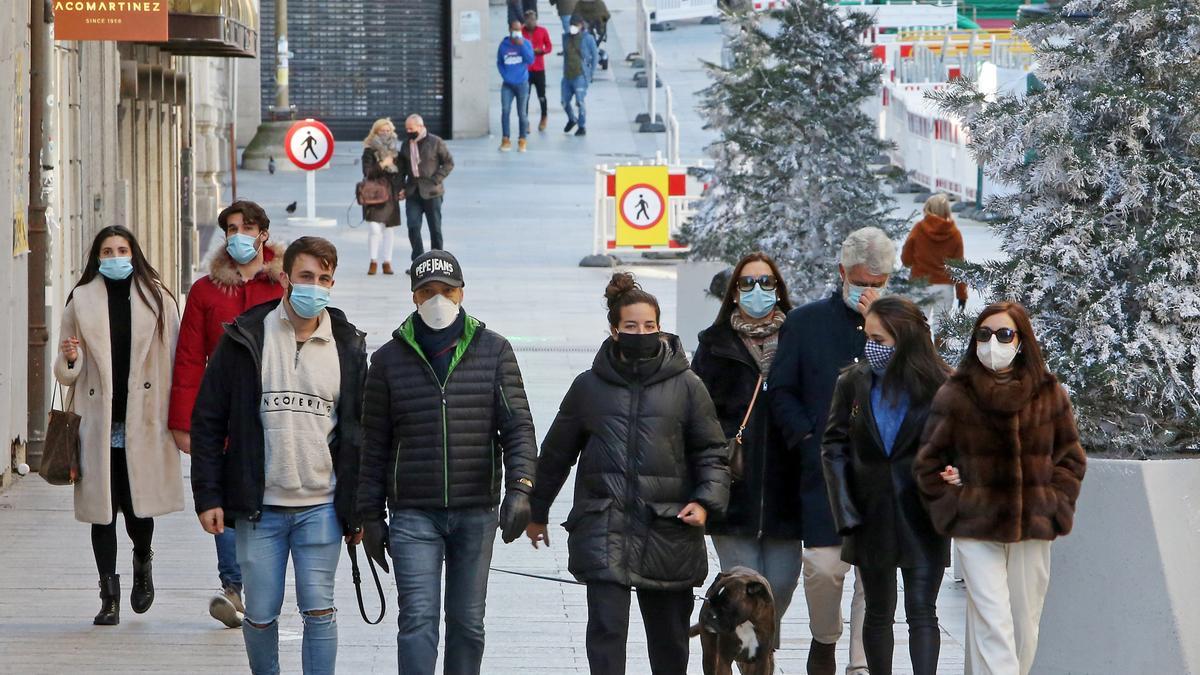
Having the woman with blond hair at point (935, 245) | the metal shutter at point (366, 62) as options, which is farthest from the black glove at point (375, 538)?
the metal shutter at point (366, 62)

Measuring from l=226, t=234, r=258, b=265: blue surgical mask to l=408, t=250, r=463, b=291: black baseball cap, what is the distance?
1669 millimetres

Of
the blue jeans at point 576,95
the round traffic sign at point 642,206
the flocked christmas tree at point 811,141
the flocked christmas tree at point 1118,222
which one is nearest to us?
the flocked christmas tree at point 1118,222

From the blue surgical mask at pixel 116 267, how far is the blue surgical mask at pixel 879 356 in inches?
123

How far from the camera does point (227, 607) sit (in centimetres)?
804

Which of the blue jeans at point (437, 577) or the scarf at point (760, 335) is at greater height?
the scarf at point (760, 335)

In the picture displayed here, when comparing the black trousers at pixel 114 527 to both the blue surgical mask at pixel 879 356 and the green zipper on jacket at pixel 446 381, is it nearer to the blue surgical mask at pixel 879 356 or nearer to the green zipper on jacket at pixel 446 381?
the green zipper on jacket at pixel 446 381

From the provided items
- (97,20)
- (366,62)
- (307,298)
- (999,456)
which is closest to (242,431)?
(307,298)

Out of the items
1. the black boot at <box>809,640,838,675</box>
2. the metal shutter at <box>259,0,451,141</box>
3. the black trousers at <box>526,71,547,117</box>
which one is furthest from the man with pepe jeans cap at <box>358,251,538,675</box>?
the metal shutter at <box>259,0,451,141</box>

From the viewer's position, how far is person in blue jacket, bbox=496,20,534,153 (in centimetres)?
3306

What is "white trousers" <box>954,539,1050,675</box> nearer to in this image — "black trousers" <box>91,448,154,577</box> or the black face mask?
the black face mask

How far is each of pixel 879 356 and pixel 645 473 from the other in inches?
36.0

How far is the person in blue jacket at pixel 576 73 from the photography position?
34.4m

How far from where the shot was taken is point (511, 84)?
33.7 metres

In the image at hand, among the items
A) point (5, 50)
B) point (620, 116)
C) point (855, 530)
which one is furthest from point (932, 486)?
point (620, 116)
